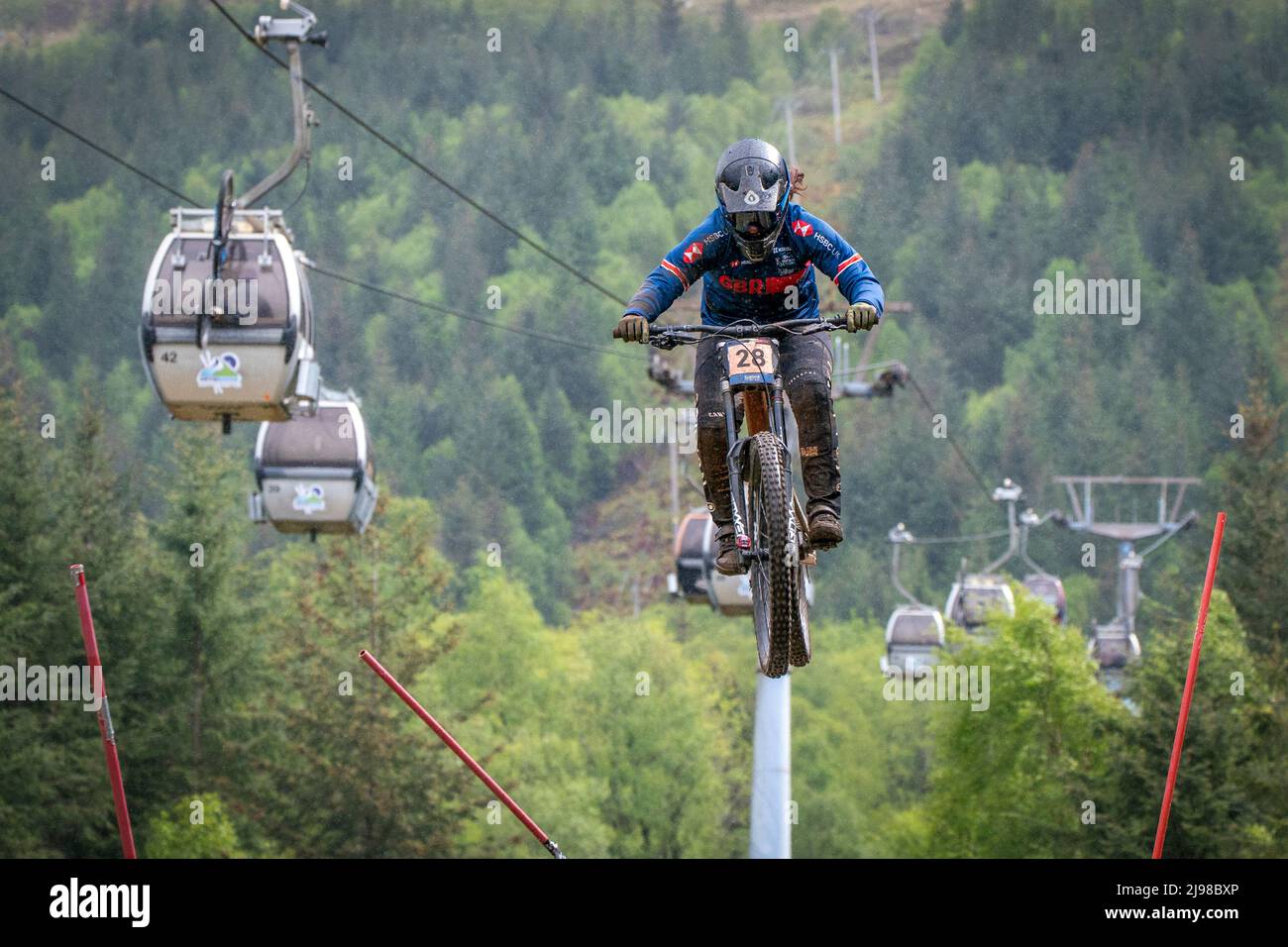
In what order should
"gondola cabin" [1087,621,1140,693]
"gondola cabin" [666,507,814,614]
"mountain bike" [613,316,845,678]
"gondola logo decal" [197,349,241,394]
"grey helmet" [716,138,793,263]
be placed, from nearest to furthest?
1. "grey helmet" [716,138,793,263]
2. "mountain bike" [613,316,845,678]
3. "gondola logo decal" [197,349,241,394]
4. "gondola cabin" [666,507,814,614]
5. "gondola cabin" [1087,621,1140,693]

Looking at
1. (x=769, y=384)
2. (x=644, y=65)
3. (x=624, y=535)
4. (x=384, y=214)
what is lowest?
(x=769, y=384)

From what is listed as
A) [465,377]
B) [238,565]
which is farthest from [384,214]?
[238,565]

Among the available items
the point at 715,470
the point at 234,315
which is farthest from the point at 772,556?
the point at 234,315

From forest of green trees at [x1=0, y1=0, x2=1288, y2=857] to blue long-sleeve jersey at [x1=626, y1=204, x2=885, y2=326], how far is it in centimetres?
1833

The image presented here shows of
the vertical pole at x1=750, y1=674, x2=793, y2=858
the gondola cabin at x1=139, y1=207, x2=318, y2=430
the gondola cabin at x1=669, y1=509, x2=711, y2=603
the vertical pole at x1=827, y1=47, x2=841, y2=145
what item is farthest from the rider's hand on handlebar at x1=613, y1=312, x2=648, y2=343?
the vertical pole at x1=827, y1=47, x2=841, y2=145

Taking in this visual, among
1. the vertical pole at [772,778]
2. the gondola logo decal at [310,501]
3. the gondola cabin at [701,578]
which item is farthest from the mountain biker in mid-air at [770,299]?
the vertical pole at [772,778]

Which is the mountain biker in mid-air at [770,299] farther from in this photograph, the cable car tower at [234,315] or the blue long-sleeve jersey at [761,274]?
the cable car tower at [234,315]

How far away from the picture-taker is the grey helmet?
10375 millimetres

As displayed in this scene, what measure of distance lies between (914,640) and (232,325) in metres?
24.4

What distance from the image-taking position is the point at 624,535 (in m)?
132

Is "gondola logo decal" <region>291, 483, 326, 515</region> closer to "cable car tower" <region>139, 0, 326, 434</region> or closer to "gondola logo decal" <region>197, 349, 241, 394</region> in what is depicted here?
"cable car tower" <region>139, 0, 326, 434</region>

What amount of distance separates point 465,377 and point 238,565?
83.9 m
